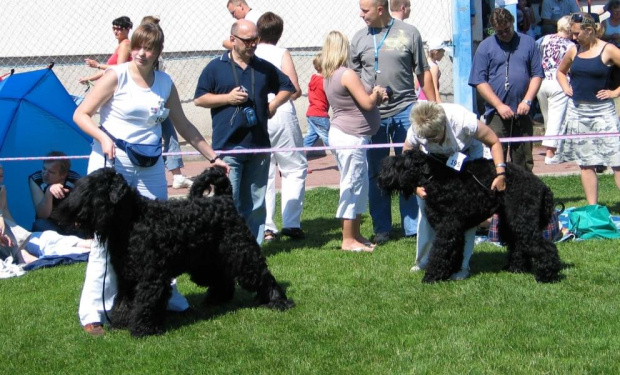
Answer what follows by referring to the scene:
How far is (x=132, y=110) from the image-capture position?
575 cm

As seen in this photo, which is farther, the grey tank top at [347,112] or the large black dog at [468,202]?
the grey tank top at [347,112]

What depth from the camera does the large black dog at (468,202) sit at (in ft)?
21.1

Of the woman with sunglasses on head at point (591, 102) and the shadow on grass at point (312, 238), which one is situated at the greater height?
the woman with sunglasses on head at point (591, 102)

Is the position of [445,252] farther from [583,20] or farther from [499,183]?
[583,20]

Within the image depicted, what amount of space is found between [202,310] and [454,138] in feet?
7.39

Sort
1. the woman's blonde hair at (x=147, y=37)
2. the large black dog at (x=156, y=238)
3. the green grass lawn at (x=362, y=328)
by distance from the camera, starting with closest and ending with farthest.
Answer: the green grass lawn at (x=362, y=328) < the large black dog at (x=156, y=238) < the woman's blonde hair at (x=147, y=37)

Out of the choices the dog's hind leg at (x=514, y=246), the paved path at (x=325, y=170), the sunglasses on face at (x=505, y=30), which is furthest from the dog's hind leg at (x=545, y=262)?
the paved path at (x=325, y=170)

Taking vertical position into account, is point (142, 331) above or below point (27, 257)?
above

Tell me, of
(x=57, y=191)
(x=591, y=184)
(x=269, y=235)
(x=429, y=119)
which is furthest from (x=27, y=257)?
(x=591, y=184)

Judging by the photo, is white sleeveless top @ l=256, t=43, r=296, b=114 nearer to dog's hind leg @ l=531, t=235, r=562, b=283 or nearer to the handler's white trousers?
the handler's white trousers

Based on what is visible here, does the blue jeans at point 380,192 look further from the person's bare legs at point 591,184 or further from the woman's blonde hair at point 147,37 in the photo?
the woman's blonde hair at point 147,37

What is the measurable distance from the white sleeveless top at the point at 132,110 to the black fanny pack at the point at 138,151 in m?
0.03

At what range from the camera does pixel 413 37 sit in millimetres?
8359

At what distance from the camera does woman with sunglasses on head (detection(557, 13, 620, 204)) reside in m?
8.85
